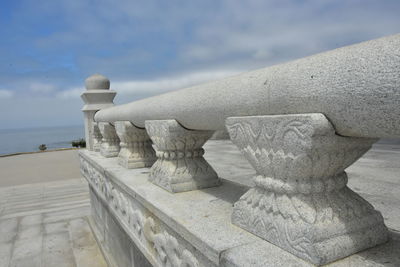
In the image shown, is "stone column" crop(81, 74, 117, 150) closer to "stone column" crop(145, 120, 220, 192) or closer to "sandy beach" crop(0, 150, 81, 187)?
"sandy beach" crop(0, 150, 81, 187)

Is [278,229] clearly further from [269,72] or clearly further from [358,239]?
[269,72]

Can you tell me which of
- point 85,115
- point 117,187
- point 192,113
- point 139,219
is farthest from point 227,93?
point 85,115

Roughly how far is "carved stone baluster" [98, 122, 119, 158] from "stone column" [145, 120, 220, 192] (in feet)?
6.01

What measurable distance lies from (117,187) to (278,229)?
189 cm

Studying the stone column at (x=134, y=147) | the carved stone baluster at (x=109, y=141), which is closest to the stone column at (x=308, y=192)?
the stone column at (x=134, y=147)

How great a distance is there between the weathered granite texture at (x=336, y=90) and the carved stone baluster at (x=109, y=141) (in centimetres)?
271

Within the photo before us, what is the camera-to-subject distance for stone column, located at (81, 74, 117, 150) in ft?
18.1

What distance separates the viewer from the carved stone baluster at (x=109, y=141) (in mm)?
3925

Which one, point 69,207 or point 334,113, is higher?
point 334,113

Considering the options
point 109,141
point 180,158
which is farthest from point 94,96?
point 180,158

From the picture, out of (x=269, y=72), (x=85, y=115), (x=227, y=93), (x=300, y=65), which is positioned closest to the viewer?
(x=300, y=65)

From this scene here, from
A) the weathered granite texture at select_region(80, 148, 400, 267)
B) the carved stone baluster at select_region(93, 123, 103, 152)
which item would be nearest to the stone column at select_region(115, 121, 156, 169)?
the weathered granite texture at select_region(80, 148, 400, 267)

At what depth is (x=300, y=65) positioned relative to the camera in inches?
43.6

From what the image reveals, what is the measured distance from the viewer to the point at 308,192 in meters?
1.15
